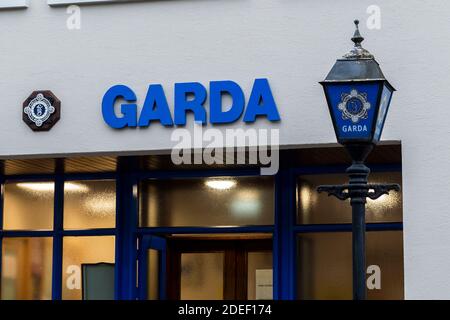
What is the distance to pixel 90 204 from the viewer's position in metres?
13.8

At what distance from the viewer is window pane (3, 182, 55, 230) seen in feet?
45.6

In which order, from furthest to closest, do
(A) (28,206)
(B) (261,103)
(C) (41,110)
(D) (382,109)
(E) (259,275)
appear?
(E) (259,275) < (A) (28,206) < (C) (41,110) < (B) (261,103) < (D) (382,109)

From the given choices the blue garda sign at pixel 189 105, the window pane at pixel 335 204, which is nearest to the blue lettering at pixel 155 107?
the blue garda sign at pixel 189 105

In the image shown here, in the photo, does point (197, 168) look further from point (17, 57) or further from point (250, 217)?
point (17, 57)

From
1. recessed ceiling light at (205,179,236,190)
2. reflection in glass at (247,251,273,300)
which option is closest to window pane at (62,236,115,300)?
recessed ceiling light at (205,179,236,190)

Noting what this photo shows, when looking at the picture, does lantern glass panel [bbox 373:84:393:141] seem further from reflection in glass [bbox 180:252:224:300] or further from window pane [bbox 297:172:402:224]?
reflection in glass [bbox 180:252:224:300]

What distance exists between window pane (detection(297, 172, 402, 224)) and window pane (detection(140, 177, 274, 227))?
392 millimetres

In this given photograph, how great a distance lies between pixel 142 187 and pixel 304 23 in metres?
3.11

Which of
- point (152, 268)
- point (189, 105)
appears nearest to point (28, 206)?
point (152, 268)

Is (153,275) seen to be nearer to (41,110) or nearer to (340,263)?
(340,263)

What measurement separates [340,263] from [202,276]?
2293 millimetres

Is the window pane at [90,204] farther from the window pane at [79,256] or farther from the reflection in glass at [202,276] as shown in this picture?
the reflection in glass at [202,276]

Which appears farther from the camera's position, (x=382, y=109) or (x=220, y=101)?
(x=220, y=101)

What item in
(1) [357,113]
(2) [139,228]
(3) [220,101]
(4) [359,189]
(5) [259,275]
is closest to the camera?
(4) [359,189]
